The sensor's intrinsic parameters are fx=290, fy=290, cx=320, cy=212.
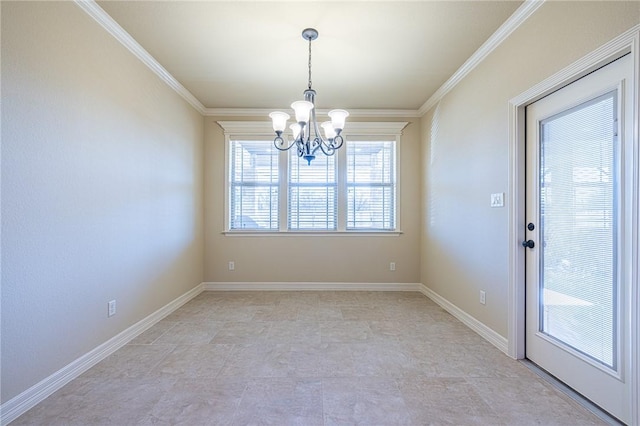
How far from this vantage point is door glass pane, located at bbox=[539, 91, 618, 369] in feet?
5.35

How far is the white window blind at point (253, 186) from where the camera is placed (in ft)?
14.1

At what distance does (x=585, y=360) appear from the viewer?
174 centimetres

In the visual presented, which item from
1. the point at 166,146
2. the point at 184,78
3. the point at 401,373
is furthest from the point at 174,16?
the point at 401,373

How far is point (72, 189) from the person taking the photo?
1.98m

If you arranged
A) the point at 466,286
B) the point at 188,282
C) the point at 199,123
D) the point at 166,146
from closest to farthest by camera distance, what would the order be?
the point at 466,286, the point at 166,146, the point at 188,282, the point at 199,123

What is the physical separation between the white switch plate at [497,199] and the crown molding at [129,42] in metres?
3.43

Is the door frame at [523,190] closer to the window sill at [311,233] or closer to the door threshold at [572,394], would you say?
the door threshold at [572,394]

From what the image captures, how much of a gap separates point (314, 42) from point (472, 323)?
304 cm

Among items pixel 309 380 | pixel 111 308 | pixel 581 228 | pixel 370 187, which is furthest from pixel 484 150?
pixel 111 308

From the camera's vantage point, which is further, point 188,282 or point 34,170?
point 188,282

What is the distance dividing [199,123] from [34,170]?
2.60 m

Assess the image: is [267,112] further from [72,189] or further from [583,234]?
[583,234]

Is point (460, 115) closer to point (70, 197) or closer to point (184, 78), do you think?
point (184, 78)

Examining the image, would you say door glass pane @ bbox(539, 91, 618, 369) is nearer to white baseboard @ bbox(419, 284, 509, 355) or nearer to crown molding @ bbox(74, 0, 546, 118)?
white baseboard @ bbox(419, 284, 509, 355)
